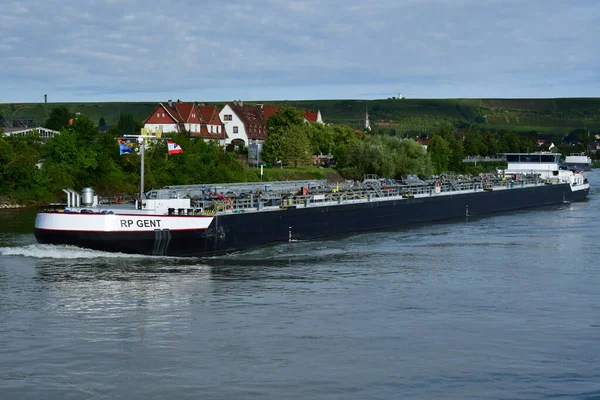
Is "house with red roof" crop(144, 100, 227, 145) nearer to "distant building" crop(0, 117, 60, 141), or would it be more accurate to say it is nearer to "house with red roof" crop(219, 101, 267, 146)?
"house with red roof" crop(219, 101, 267, 146)

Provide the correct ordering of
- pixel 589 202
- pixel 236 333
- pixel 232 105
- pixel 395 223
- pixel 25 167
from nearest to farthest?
pixel 236 333 < pixel 395 223 < pixel 25 167 < pixel 589 202 < pixel 232 105

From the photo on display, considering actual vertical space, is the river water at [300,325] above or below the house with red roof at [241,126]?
below

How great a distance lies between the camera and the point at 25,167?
217 ft

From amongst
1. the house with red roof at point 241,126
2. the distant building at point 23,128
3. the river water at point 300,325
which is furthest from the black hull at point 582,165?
the river water at point 300,325

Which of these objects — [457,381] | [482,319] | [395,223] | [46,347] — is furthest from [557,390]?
[395,223]

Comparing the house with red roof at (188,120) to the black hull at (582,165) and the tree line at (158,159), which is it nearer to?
the tree line at (158,159)

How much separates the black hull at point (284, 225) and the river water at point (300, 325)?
2.25 feet

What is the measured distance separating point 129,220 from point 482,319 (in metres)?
15.8

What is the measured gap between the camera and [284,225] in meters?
41.3

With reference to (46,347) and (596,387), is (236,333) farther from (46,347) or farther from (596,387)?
(596,387)

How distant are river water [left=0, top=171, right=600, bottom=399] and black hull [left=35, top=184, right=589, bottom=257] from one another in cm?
68

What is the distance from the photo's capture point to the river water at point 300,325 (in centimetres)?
1878

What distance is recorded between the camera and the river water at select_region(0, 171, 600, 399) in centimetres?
1878

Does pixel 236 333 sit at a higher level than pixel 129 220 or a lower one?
lower
